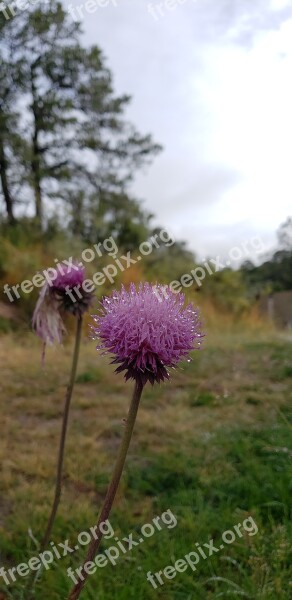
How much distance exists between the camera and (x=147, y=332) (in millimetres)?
1326

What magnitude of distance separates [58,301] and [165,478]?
4.68ft

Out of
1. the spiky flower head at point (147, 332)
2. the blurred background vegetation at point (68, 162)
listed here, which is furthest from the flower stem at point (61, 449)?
the blurred background vegetation at point (68, 162)

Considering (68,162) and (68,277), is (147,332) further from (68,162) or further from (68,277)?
(68,162)

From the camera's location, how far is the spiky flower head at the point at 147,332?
1.34 m

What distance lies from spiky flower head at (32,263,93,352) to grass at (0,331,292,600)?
3.51 feet

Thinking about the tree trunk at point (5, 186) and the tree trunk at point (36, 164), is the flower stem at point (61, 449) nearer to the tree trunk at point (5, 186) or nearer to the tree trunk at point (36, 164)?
the tree trunk at point (36, 164)

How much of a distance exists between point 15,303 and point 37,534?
7307 mm

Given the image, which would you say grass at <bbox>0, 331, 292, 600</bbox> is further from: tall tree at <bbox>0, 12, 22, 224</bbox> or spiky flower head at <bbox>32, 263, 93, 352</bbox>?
tall tree at <bbox>0, 12, 22, 224</bbox>

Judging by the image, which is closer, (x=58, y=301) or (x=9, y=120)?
(x=58, y=301)

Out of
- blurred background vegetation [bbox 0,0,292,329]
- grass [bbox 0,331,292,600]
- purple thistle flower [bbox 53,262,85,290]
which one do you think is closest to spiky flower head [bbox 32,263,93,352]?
purple thistle flower [bbox 53,262,85,290]

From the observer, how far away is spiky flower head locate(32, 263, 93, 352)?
2.60 meters

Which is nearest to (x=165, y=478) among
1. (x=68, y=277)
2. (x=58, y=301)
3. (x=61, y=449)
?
(x=61, y=449)

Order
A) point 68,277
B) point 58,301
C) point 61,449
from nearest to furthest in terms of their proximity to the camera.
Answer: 1. point 61,449
2. point 68,277
3. point 58,301

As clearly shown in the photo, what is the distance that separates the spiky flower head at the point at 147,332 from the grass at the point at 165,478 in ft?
4.28
